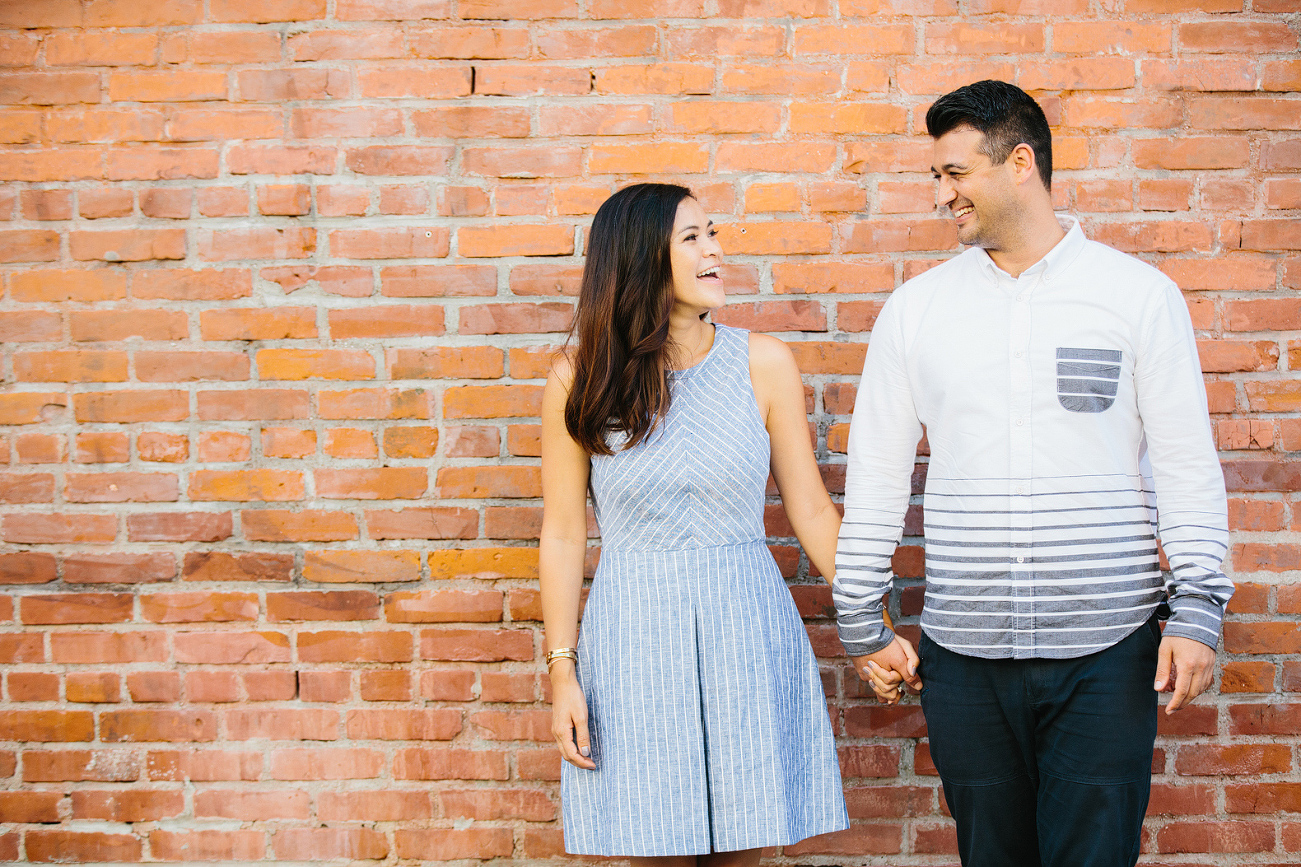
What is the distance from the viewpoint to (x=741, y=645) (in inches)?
74.5

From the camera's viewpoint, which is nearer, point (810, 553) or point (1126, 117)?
point (810, 553)

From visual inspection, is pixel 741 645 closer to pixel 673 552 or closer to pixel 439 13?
pixel 673 552

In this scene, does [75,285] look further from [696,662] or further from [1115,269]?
[1115,269]

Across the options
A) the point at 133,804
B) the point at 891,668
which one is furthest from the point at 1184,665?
the point at 133,804

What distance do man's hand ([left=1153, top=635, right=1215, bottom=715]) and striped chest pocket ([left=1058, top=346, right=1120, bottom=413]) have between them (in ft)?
1.58

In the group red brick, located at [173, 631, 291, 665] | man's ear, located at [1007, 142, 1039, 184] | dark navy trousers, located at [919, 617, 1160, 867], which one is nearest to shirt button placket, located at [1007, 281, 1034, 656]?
dark navy trousers, located at [919, 617, 1160, 867]

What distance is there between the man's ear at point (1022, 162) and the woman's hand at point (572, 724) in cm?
147

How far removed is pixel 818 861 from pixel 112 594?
7.11ft

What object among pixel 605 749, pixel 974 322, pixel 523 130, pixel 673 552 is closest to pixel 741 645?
pixel 673 552

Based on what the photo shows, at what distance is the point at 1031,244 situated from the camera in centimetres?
186

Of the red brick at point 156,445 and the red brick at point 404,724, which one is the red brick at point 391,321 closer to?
the red brick at point 156,445

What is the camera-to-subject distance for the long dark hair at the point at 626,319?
1.96m

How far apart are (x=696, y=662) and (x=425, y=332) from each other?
3.96ft

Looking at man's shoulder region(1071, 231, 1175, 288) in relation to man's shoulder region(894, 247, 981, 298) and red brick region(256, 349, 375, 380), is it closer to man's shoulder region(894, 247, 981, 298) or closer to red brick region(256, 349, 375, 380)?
man's shoulder region(894, 247, 981, 298)
